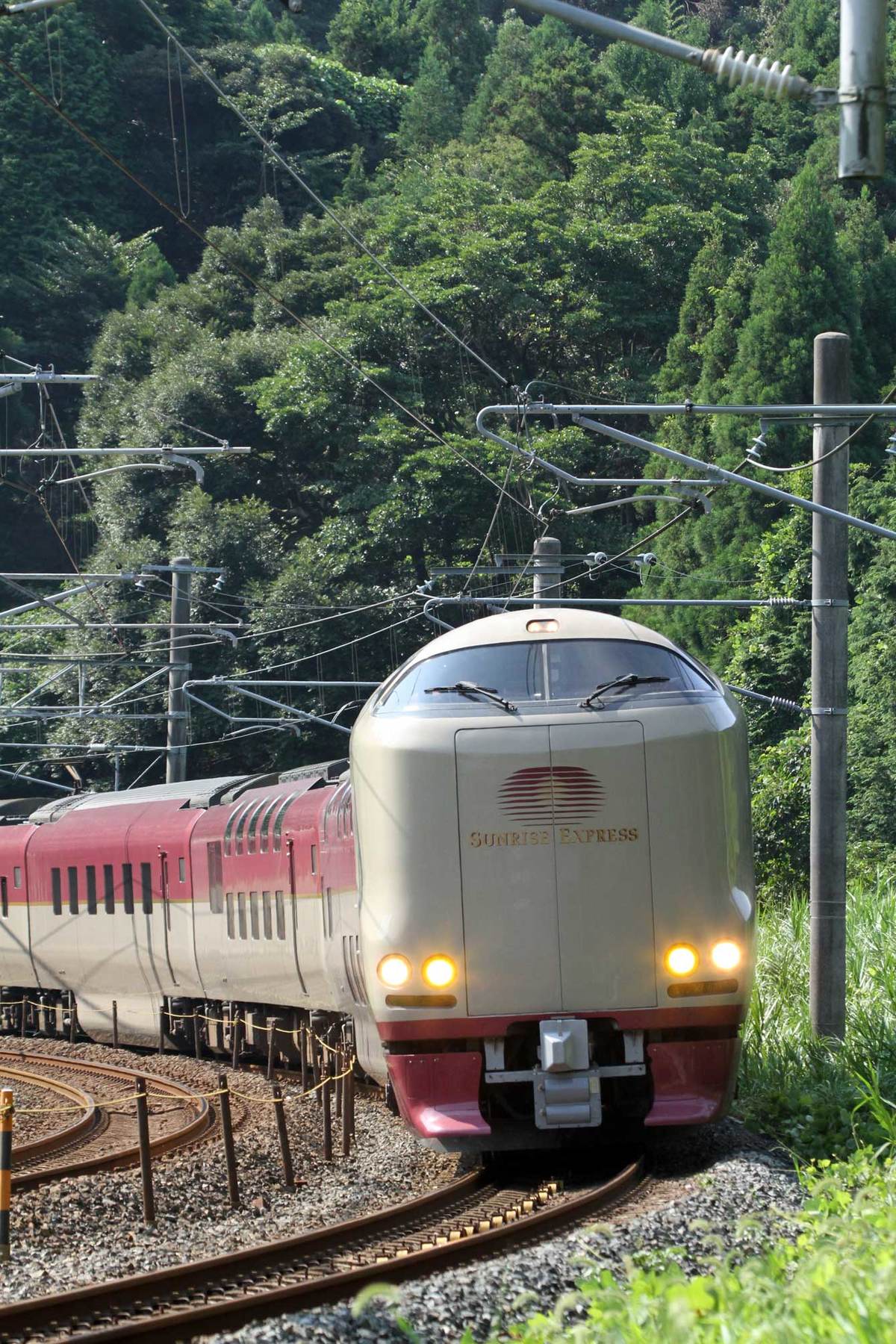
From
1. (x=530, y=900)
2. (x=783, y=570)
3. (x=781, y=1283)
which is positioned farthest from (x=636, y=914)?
(x=783, y=570)

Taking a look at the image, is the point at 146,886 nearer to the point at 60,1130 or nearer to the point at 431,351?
the point at 60,1130

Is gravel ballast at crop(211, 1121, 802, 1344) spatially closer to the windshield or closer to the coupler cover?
the coupler cover

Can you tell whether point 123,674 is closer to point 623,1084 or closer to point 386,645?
point 386,645

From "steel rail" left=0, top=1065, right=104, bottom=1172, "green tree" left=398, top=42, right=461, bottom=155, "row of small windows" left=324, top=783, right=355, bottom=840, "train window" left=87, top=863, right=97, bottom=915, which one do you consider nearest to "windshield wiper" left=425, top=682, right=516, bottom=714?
"row of small windows" left=324, top=783, right=355, bottom=840

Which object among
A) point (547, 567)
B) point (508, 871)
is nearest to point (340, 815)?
point (508, 871)

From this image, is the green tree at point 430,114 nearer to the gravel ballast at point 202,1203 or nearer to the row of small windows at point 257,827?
A: the row of small windows at point 257,827

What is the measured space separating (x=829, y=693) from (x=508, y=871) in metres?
5.72

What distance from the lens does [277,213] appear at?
51.2m

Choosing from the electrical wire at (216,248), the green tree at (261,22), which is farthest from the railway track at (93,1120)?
the green tree at (261,22)

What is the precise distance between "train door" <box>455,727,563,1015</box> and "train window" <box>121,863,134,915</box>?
40.0ft

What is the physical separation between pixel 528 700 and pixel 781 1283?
387 centimetres

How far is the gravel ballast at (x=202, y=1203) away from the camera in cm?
829

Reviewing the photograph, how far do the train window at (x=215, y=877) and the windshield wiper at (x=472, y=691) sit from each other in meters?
8.99

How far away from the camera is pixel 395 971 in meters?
8.73
